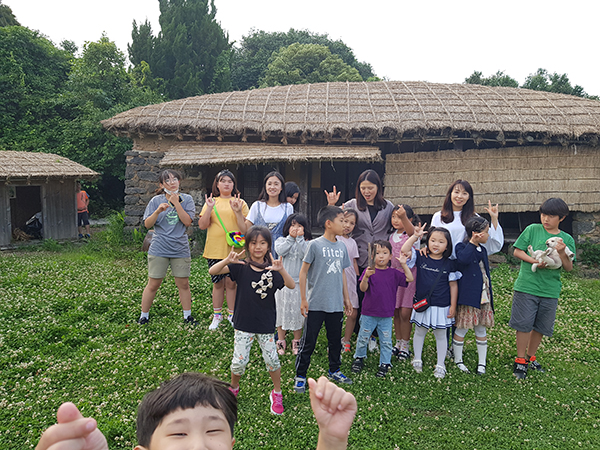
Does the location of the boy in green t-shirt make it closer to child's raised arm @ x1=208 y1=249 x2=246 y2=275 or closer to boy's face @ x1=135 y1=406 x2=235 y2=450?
child's raised arm @ x1=208 y1=249 x2=246 y2=275

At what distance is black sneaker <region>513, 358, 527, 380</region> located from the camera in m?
4.31

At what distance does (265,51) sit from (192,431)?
1420 inches

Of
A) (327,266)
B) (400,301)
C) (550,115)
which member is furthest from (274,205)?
(550,115)

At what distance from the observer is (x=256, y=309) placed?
3.49 meters

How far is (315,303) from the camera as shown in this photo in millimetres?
3920

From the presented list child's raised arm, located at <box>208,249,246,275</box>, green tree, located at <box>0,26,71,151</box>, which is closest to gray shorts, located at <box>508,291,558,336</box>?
child's raised arm, located at <box>208,249,246,275</box>

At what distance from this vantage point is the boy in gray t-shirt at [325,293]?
3881 mm

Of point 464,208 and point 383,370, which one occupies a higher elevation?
point 464,208

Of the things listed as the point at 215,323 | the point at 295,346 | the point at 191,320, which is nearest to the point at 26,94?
the point at 191,320

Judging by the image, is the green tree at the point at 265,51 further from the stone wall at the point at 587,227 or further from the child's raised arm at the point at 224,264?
the child's raised arm at the point at 224,264

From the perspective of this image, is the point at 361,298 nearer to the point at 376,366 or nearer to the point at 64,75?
the point at 376,366

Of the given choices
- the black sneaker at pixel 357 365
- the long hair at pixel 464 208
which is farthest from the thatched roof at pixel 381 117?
the black sneaker at pixel 357 365

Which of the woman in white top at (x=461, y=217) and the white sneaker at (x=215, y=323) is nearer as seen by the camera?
the woman in white top at (x=461, y=217)

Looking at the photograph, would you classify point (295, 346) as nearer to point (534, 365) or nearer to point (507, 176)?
point (534, 365)
